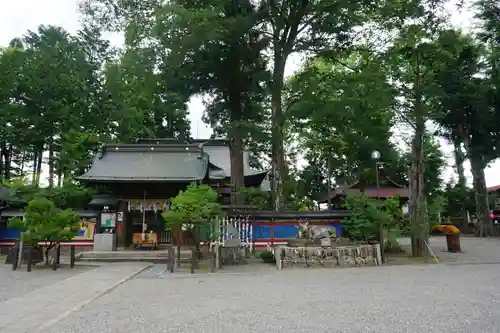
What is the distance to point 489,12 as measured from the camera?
Answer: 899 inches

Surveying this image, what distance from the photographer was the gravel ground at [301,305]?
15.7ft

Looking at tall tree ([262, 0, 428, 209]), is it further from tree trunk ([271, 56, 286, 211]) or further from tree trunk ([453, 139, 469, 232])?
tree trunk ([453, 139, 469, 232])

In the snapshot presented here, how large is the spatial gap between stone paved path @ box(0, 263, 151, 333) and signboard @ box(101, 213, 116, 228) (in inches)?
249

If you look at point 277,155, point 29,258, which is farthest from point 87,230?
point 277,155

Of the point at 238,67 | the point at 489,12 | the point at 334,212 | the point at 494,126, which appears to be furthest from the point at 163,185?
the point at 494,126

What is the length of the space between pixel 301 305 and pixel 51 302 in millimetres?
4326

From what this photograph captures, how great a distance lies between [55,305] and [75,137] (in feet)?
58.7

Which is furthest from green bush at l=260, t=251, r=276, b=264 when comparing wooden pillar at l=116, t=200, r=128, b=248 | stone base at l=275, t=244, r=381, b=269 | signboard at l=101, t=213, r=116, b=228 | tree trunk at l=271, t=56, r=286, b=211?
signboard at l=101, t=213, r=116, b=228

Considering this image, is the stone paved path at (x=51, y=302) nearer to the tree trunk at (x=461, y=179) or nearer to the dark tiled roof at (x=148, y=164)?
the dark tiled roof at (x=148, y=164)

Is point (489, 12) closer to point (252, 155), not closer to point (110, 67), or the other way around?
point (252, 155)

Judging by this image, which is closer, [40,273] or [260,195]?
[40,273]

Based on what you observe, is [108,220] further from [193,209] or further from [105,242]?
[193,209]

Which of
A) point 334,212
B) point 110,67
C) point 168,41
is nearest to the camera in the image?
point 168,41

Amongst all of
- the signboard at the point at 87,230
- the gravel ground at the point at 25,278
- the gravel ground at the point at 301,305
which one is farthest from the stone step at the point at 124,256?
the gravel ground at the point at 301,305
